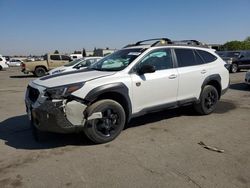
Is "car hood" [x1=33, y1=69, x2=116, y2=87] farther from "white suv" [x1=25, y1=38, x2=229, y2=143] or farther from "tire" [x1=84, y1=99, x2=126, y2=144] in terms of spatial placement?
"tire" [x1=84, y1=99, x2=126, y2=144]

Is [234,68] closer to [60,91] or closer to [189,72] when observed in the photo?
[189,72]

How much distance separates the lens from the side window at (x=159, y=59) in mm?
5957

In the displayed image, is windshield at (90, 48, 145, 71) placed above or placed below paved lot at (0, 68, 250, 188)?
above

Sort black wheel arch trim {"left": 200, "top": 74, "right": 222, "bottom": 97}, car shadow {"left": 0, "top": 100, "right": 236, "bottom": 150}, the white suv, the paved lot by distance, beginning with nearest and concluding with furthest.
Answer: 1. the paved lot
2. the white suv
3. car shadow {"left": 0, "top": 100, "right": 236, "bottom": 150}
4. black wheel arch trim {"left": 200, "top": 74, "right": 222, "bottom": 97}

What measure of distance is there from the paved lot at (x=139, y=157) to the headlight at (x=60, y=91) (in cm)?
88

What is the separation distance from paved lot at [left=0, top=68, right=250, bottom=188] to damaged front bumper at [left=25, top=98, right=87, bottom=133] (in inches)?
15.0

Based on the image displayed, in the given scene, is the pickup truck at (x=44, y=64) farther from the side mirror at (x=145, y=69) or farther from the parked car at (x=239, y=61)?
the side mirror at (x=145, y=69)

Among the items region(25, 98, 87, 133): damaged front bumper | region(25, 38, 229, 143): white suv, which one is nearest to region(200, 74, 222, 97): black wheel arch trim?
region(25, 38, 229, 143): white suv

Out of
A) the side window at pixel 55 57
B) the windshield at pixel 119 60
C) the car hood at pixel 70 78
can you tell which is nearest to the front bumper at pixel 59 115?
the car hood at pixel 70 78

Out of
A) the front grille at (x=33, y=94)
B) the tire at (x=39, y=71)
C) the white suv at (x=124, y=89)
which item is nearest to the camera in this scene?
the white suv at (x=124, y=89)

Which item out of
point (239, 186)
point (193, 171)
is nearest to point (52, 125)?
point (193, 171)

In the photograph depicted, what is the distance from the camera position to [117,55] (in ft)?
21.4

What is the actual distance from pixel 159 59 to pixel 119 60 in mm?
808

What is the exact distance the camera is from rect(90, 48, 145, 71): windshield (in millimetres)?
5836
